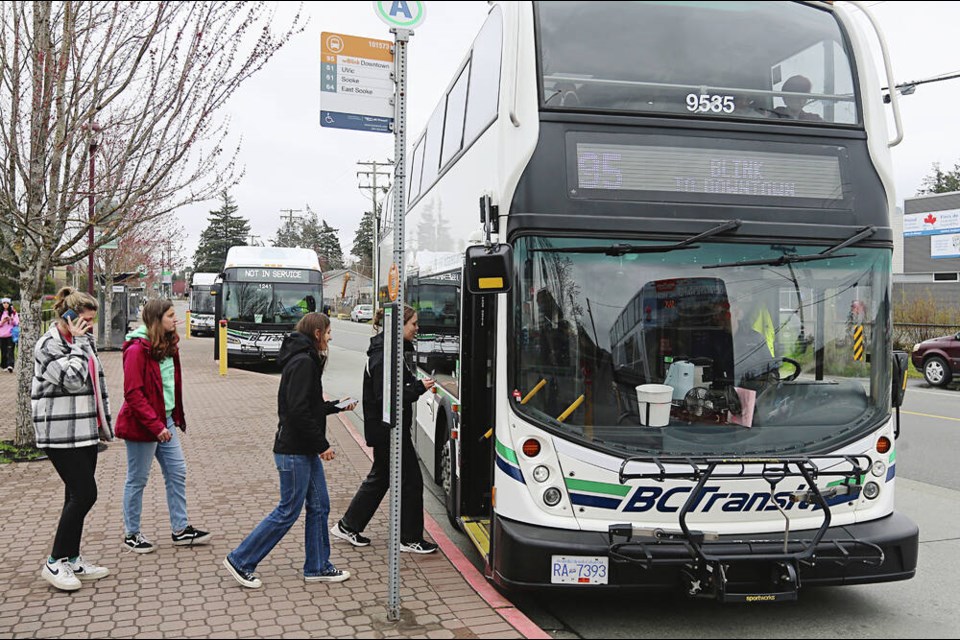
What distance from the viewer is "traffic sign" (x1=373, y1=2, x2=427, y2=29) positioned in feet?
13.9

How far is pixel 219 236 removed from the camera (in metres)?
112

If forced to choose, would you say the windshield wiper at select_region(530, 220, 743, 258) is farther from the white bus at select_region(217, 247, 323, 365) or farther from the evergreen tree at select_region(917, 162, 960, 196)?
the evergreen tree at select_region(917, 162, 960, 196)

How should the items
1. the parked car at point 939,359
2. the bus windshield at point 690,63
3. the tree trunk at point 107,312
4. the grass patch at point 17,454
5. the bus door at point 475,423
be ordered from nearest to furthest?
the bus windshield at point 690,63, the bus door at point 475,423, the grass patch at point 17,454, the parked car at point 939,359, the tree trunk at point 107,312

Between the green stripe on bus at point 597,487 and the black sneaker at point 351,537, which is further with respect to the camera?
the black sneaker at point 351,537

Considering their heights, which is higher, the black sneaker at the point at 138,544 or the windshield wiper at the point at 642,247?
the windshield wiper at the point at 642,247

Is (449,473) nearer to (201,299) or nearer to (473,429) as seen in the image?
(473,429)

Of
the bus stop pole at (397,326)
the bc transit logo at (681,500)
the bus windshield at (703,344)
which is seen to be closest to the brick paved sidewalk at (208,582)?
the bus stop pole at (397,326)

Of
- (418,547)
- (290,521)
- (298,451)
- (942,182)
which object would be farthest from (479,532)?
(942,182)

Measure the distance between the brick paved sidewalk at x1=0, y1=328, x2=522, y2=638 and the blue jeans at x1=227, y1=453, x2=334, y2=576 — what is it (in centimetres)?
18

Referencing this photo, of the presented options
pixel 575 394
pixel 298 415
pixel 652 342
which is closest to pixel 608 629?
pixel 575 394

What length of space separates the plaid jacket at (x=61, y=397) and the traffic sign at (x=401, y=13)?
2.99 m

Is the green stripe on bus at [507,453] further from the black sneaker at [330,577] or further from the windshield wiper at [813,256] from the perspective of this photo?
the windshield wiper at [813,256]

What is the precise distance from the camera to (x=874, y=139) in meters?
5.03

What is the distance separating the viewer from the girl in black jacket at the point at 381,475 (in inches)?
230
